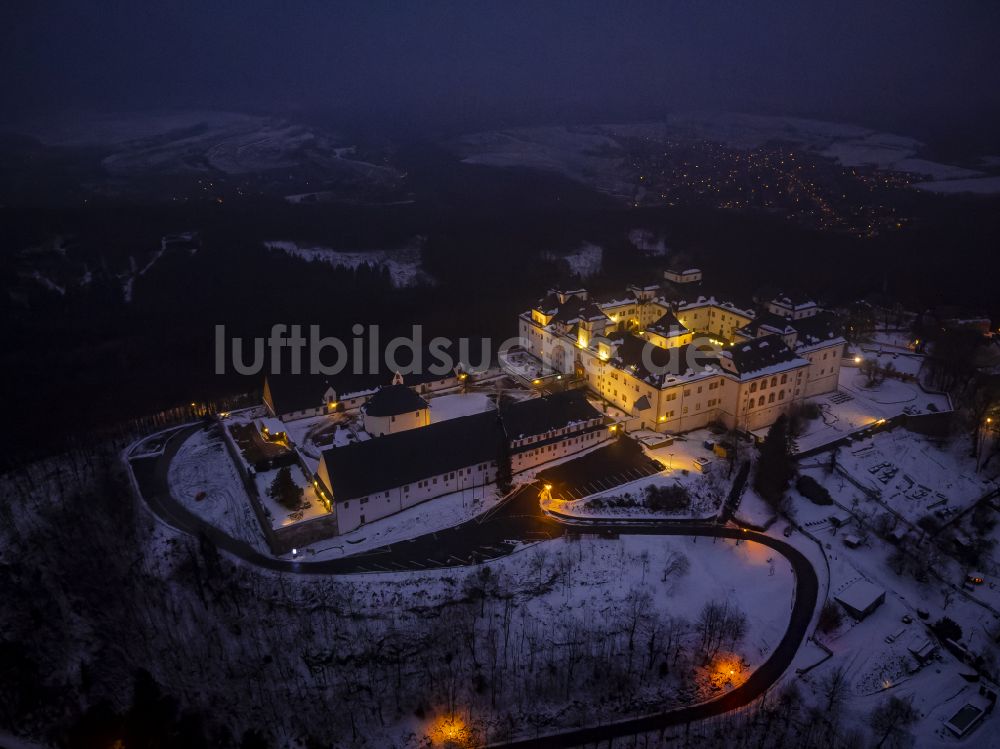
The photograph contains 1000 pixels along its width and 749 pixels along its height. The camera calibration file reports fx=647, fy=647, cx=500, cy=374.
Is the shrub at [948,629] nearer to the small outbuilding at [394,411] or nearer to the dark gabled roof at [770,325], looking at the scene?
the dark gabled roof at [770,325]

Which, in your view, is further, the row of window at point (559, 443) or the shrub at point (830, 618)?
the row of window at point (559, 443)

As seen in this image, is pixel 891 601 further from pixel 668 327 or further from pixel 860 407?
pixel 668 327

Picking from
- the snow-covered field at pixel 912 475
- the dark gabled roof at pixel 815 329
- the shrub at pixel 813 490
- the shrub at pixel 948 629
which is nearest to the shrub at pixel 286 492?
the shrub at pixel 813 490

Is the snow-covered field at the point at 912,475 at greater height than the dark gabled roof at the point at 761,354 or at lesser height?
lesser

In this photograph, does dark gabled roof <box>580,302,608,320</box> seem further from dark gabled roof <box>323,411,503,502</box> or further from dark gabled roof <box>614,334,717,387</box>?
dark gabled roof <box>323,411,503,502</box>

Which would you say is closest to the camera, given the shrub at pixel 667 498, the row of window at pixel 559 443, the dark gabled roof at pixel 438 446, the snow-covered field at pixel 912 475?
the dark gabled roof at pixel 438 446

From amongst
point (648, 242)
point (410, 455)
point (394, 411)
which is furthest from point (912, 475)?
point (648, 242)

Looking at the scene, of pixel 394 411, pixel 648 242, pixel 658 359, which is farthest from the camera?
pixel 648 242
